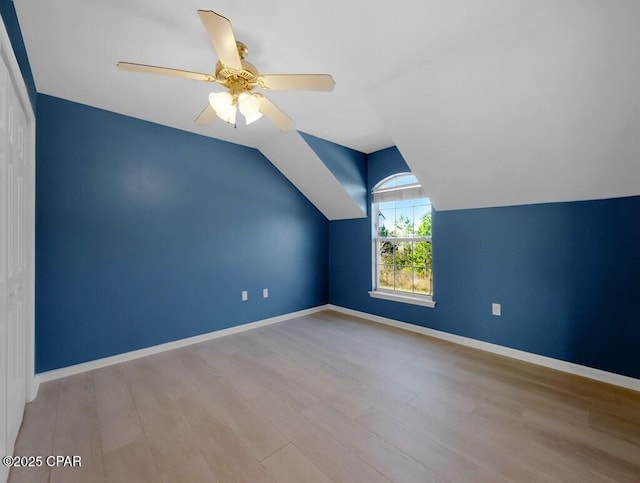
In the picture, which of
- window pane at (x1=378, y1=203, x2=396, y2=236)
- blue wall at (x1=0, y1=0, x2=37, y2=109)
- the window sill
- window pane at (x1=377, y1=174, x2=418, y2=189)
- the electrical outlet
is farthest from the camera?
window pane at (x1=378, y1=203, x2=396, y2=236)

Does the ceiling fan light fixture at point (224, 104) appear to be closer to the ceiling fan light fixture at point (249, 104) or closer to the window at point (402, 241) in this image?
the ceiling fan light fixture at point (249, 104)

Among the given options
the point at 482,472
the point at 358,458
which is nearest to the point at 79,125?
the point at 358,458

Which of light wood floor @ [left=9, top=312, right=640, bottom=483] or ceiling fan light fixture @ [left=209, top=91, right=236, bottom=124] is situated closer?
light wood floor @ [left=9, top=312, right=640, bottom=483]

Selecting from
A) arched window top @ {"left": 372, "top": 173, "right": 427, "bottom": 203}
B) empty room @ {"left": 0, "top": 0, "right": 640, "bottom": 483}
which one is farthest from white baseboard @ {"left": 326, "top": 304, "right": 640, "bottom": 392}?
arched window top @ {"left": 372, "top": 173, "right": 427, "bottom": 203}

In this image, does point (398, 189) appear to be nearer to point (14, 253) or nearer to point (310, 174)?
point (310, 174)

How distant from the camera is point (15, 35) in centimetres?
158

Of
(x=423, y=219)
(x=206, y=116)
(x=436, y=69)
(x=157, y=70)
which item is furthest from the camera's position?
(x=423, y=219)

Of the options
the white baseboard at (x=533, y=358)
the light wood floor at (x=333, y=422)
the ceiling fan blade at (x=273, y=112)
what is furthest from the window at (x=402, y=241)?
the ceiling fan blade at (x=273, y=112)

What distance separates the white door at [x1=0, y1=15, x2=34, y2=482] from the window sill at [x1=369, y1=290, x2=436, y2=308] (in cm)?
343

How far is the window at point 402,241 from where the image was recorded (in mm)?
3447

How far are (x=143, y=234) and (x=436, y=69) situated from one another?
9.87ft

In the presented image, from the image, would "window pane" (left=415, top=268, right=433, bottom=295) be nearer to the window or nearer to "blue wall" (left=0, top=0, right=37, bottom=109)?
the window

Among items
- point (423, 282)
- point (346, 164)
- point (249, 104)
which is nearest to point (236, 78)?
point (249, 104)

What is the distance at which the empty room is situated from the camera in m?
1.48
